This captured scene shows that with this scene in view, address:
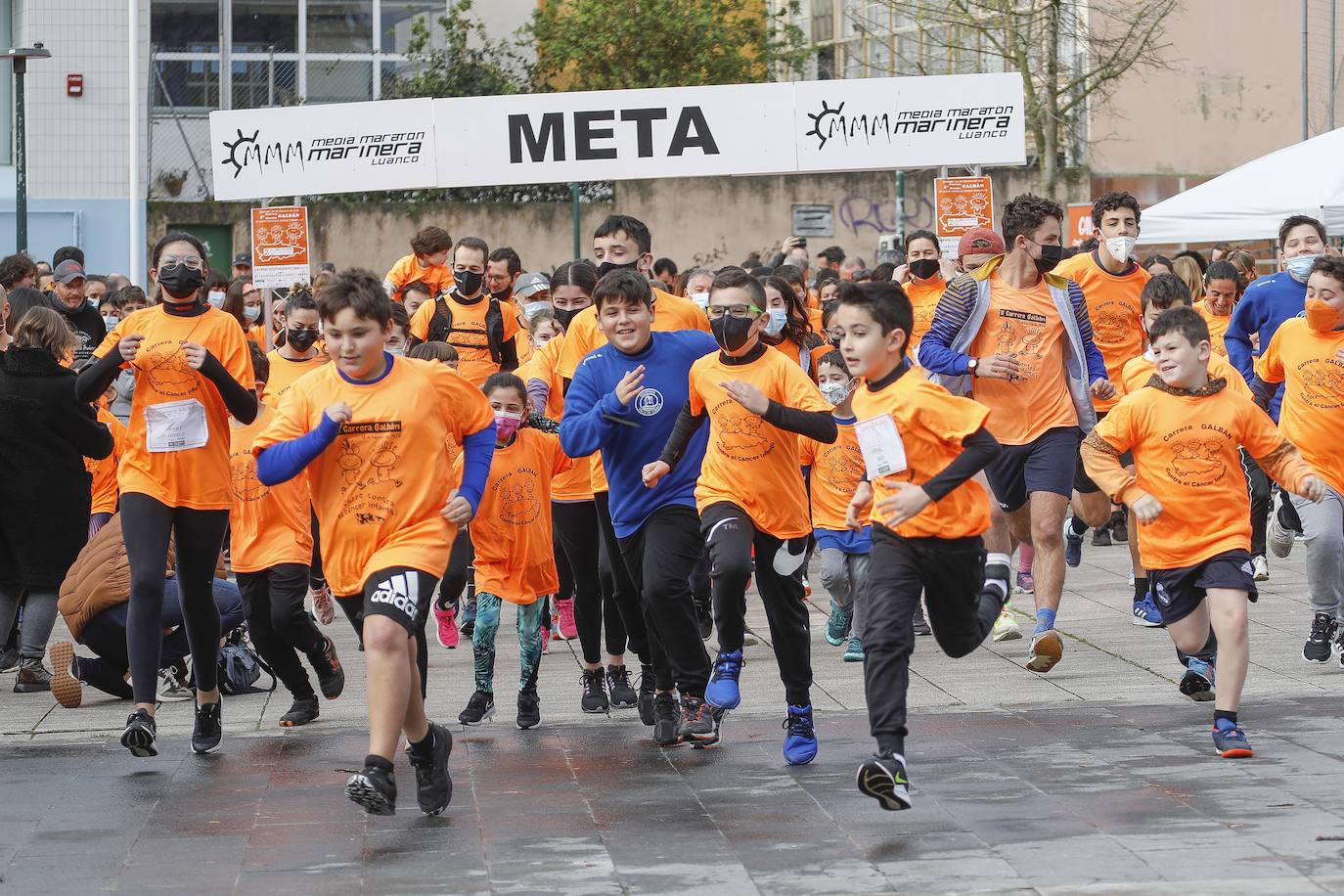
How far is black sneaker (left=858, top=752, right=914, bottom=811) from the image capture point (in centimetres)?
632

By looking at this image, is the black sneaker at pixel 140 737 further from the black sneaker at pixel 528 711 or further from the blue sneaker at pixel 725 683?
the blue sneaker at pixel 725 683

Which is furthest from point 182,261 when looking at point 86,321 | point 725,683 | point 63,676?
point 86,321

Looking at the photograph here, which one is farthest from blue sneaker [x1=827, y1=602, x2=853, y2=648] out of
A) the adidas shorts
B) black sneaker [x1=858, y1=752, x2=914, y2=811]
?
the adidas shorts

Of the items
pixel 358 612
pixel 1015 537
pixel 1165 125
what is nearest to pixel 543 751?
pixel 358 612

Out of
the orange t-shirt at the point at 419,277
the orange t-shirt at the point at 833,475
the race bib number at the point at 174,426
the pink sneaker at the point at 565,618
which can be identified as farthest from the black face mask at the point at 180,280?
the orange t-shirt at the point at 419,277

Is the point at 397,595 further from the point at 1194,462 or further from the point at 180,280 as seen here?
the point at 1194,462

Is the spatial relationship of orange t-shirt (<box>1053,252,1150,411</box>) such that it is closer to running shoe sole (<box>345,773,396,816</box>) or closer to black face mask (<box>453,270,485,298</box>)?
black face mask (<box>453,270,485,298</box>)

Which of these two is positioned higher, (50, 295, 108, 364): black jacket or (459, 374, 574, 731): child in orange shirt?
(50, 295, 108, 364): black jacket

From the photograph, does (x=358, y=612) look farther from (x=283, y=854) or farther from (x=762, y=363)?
(x=762, y=363)

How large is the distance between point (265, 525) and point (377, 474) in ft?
8.57

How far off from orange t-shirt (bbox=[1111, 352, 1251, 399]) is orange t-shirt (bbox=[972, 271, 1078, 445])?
35cm

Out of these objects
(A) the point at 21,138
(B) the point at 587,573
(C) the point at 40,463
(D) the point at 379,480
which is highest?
(A) the point at 21,138

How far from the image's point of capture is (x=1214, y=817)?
643 cm

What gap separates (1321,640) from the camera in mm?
9695
